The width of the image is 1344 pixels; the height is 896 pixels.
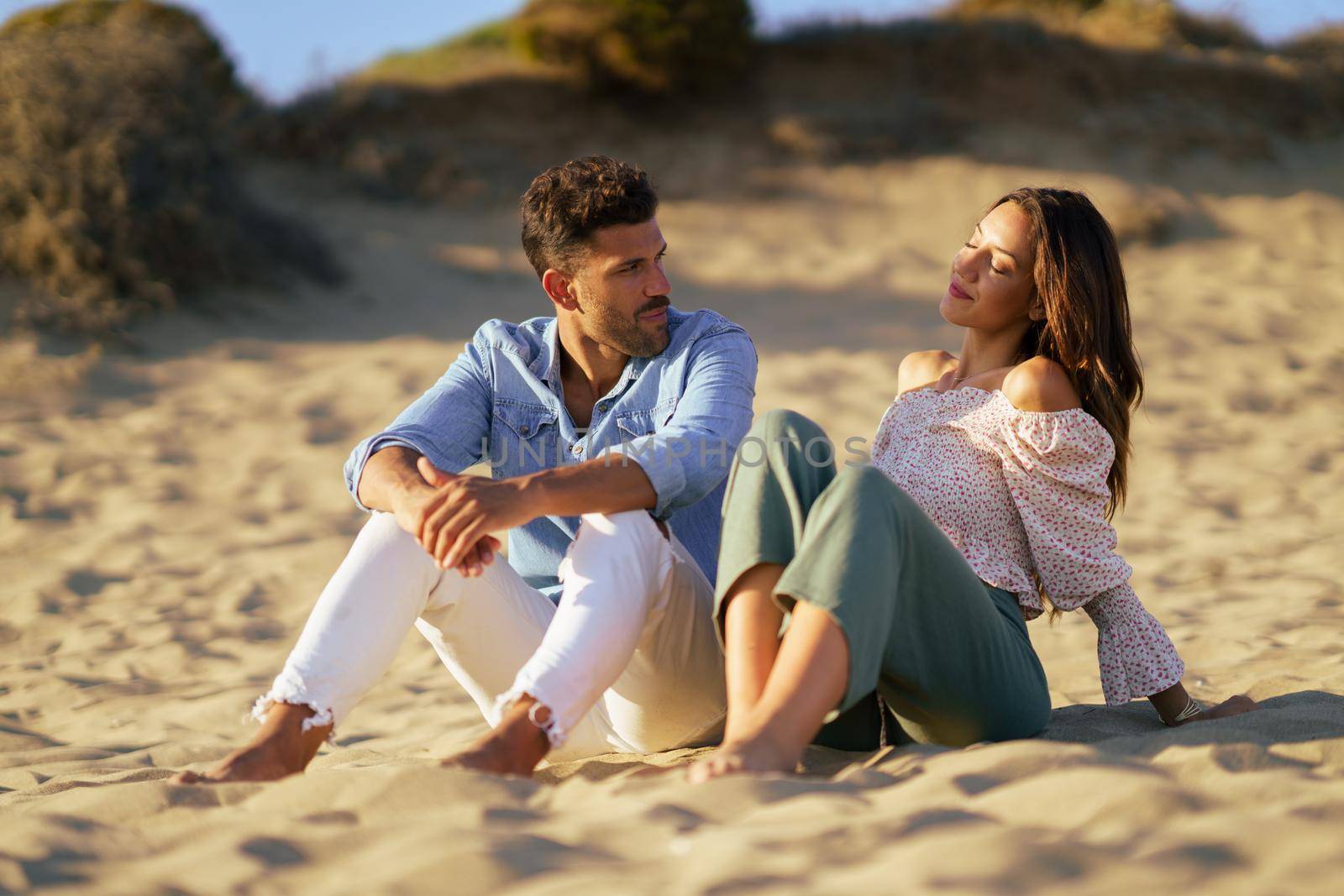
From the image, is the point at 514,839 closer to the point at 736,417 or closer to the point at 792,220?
the point at 736,417

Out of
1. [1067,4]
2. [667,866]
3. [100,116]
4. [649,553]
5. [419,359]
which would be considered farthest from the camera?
[1067,4]

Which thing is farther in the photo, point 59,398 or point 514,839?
point 59,398

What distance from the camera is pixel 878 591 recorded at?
198 centimetres

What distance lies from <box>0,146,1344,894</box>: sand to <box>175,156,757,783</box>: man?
7.8 inches

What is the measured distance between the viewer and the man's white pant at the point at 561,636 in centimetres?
218

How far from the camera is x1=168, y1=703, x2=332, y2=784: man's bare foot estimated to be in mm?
2102

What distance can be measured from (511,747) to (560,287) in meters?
1.30

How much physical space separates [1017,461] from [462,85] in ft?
38.4

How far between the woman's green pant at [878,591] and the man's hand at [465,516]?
0.44m

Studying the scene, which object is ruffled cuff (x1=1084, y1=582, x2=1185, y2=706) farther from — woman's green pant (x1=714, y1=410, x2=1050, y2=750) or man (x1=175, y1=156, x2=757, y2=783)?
man (x1=175, y1=156, x2=757, y2=783)

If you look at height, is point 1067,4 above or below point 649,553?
above

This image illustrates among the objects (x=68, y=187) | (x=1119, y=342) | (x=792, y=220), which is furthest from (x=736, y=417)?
(x=792, y=220)

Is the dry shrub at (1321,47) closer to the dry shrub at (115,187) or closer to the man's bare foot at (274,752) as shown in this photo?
the dry shrub at (115,187)

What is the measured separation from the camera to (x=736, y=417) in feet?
8.83
